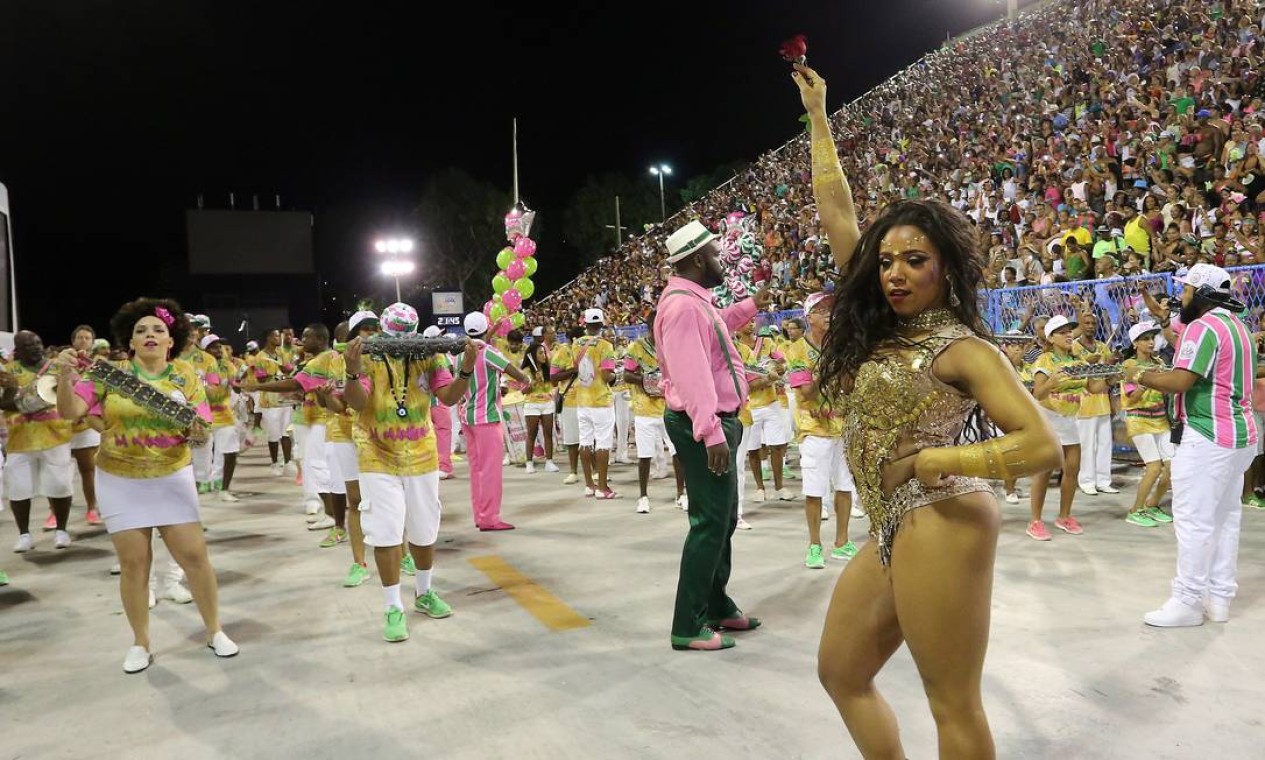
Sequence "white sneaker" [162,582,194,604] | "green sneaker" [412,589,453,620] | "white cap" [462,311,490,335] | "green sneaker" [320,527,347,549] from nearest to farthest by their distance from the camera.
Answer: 1. "green sneaker" [412,589,453,620]
2. "white sneaker" [162,582,194,604]
3. "green sneaker" [320,527,347,549]
4. "white cap" [462,311,490,335]

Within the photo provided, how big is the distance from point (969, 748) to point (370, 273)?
168ft

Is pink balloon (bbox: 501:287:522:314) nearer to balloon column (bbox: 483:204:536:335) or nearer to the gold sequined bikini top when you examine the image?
balloon column (bbox: 483:204:536:335)

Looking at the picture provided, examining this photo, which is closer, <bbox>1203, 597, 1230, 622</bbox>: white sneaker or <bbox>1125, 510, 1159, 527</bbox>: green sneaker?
<bbox>1203, 597, 1230, 622</bbox>: white sneaker

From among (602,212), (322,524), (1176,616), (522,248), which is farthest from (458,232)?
(1176,616)

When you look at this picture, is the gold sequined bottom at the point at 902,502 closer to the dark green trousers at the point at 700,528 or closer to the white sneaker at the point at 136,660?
the dark green trousers at the point at 700,528

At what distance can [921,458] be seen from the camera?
205 cm

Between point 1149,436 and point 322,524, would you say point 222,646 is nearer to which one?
point 322,524

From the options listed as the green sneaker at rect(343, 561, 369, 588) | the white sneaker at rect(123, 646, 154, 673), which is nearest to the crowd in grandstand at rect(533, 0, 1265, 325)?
the green sneaker at rect(343, 561, 369, 588)

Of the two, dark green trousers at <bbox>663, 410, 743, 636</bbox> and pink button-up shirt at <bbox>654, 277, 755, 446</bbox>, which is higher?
pink button-up shirt at <bbox>654, 277, 755, 446</bbox>

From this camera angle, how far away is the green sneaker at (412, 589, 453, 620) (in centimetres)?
523

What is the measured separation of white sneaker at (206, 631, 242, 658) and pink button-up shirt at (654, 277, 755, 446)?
2.77m

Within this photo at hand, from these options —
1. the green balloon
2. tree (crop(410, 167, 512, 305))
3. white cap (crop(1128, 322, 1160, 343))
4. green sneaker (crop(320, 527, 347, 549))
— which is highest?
tree (crop(410, 167, 512, 305))

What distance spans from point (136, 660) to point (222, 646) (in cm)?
41

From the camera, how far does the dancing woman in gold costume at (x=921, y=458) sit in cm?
206
